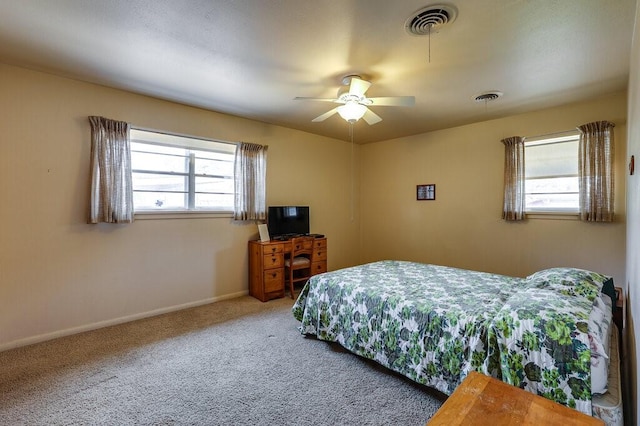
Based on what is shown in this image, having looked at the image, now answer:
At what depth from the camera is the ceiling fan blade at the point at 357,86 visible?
2611 mm

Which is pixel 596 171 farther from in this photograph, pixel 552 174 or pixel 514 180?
pixel 514 180

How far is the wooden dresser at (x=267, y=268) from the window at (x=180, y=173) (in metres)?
0.74

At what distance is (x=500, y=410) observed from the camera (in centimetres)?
114

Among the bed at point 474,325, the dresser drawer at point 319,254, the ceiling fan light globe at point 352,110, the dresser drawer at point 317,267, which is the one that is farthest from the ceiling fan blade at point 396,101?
the dresser drawer at point 317,267

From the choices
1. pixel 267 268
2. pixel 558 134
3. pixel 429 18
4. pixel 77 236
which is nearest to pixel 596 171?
pixel 558 134

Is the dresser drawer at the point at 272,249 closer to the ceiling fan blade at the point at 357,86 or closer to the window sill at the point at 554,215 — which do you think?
the ceiling fan blade at the point at 357,86

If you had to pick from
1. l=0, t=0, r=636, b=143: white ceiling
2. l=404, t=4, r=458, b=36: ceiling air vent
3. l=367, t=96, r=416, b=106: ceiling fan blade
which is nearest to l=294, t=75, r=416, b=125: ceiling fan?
l=367, t=96, r=416, b=106: ceiling fan blade

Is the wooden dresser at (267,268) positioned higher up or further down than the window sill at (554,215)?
further down

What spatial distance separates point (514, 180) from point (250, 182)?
3.58 metres

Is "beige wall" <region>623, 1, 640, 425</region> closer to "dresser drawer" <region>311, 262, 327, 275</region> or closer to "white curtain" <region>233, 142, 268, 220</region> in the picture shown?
"dresser drawer" <region>311, 262, 327, 275</region>

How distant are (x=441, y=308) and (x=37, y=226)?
12.0 feet

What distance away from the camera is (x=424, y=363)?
1.99 meters

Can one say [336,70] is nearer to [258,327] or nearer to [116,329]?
[258,327]

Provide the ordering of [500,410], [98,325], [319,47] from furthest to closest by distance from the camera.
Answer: [98,325] → [319,47] → [500,410]
